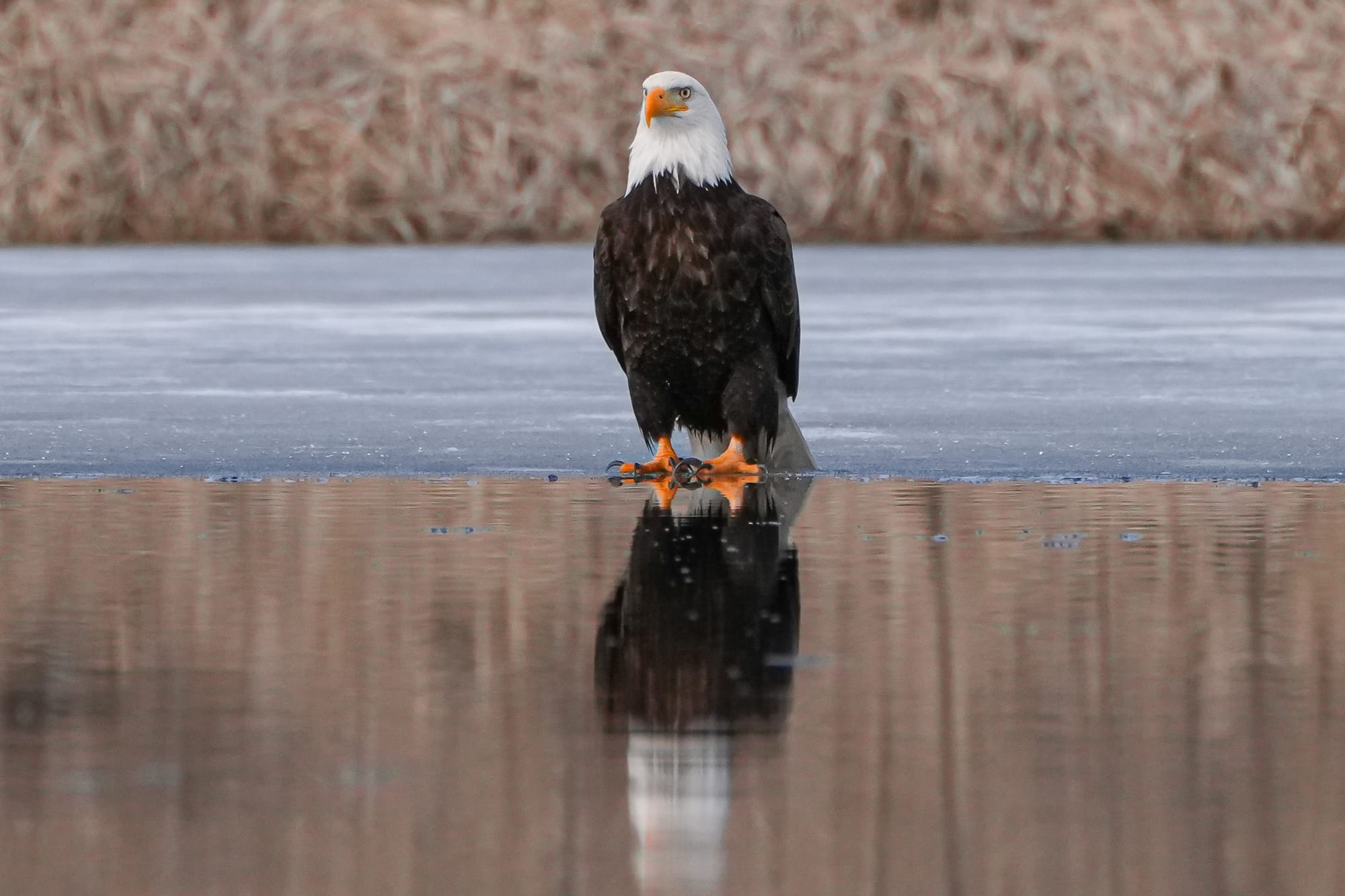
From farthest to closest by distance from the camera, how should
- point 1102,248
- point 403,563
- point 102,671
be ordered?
point 1102,248, point 403,563, point 102,671

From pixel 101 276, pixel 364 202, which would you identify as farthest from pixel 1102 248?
pixel 101 276

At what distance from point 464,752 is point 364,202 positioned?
11.7 meters

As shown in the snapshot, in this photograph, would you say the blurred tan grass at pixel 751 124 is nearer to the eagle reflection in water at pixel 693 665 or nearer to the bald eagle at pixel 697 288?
the bald eagle at pixel 697 288

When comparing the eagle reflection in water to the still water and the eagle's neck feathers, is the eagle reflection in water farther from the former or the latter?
the eagle's neck feathers

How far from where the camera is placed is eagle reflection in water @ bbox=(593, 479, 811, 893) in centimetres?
307

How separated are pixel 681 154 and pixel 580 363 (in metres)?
2.93

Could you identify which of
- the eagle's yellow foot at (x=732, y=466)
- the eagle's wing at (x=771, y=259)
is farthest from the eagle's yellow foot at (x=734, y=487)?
the eagle's wing at (x=771, y=259)

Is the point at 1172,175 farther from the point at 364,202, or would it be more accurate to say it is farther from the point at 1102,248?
the point at 364,202

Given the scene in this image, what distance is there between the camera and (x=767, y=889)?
2.78 m

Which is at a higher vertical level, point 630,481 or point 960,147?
point 960,147

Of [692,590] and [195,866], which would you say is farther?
[692,590]

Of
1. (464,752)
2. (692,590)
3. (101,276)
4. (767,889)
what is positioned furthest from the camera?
(101,276)

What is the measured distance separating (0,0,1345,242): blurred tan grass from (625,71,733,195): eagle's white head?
7.26m

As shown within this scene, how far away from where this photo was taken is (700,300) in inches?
281
